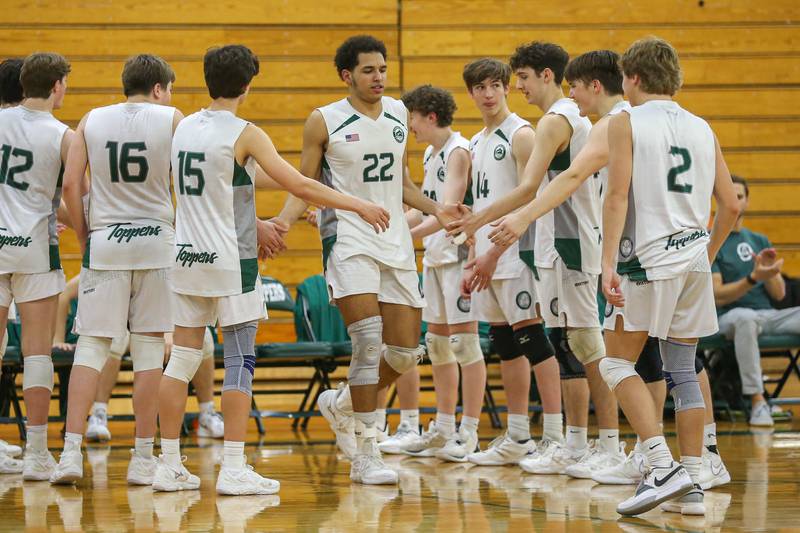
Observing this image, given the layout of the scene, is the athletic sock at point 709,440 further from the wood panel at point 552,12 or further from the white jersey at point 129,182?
the wood panel at point 552,12

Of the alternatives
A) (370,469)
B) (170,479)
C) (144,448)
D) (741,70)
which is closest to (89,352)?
(144,448)

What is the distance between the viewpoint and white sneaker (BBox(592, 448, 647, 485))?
4676mm

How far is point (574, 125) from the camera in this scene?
4.98 metres

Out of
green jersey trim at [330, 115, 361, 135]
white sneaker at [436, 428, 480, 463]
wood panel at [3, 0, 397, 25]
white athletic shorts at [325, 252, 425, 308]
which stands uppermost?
wood panel at [3, 0, 397, 25]

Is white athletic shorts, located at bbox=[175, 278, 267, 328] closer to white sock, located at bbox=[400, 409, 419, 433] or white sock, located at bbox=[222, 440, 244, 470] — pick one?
white sock, located at bbox=[222, 440, 244, 470]

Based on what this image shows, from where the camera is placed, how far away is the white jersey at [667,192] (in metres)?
3.79

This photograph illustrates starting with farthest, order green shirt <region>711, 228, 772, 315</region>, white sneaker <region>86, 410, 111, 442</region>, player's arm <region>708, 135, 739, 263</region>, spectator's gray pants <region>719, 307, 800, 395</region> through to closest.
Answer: green shirt <region>711, 228, 772, 315</region>, spectator's gray pants <region>719, 307, 800, 395</region>, white sneaker <region>86, 410, 111, 442</region>, player's arm <region>708, 135, 739, 263</region>

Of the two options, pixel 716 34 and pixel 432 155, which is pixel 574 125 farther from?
pixel 716 34

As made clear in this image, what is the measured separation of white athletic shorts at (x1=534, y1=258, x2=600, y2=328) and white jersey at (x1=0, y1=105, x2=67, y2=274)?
7.52 feet

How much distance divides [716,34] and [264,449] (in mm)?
6191

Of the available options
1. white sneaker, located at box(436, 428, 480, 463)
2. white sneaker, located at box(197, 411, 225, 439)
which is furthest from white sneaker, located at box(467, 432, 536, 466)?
white sneaker, located at box(197, 411, 225, 439)

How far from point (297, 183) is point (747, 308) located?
455cm

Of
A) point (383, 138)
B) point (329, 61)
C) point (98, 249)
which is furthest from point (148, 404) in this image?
point (329, 61)

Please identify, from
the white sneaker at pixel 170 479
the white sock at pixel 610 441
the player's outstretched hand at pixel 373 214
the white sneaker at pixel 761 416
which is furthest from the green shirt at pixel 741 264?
the white sneaker at pixel 170 479
